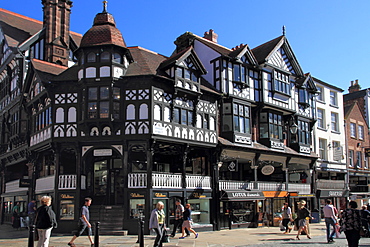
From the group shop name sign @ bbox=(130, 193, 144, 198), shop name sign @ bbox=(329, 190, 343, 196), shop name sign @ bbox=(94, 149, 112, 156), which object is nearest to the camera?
shop name sign @ bbox=(130, 193, 144, 198)

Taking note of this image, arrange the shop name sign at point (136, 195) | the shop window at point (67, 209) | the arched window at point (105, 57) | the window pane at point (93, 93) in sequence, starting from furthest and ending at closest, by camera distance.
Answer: the arched window at point (105, 57) < the window pane at point (93, 93) < the shop window at point (67, 209) < the shop name sign at point (136, 195)

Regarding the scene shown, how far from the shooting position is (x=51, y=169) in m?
25.1

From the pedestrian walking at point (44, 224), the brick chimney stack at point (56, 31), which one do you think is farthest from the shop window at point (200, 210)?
the pedestrian walking at point (44, 224)

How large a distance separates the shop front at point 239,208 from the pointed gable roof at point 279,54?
29.8 ft

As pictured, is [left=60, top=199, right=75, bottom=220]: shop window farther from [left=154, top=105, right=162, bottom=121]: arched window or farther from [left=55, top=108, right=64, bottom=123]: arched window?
[left=154, top=105, right=162, bottom=121]: arched window

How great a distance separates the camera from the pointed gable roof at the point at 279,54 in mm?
27906

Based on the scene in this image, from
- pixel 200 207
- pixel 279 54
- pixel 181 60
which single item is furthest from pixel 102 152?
pixel 279 54

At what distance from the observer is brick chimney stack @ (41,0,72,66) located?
86.6 feet

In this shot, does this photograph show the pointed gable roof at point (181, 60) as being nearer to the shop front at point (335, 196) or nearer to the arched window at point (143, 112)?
the arched window at point (143, 112)

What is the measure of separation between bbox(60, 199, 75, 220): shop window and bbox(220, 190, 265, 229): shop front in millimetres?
8226

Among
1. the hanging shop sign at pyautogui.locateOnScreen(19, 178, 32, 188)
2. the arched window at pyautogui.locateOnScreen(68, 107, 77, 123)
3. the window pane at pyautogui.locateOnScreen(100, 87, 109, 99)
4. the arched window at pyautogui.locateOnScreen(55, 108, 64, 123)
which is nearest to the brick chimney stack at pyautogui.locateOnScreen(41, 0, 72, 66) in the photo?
the arched window at pyautogui.locateOnScreen(55, 108, 64, 123)

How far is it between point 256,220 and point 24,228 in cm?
1380

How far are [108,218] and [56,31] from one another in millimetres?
13507

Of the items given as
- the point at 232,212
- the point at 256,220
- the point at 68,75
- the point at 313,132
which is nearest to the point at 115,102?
the point at 68,75
